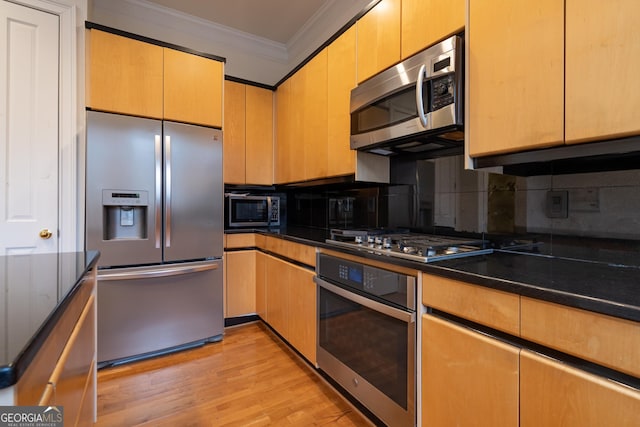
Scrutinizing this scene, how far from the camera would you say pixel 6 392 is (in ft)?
1.45

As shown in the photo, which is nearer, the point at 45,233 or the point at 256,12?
the point at 45,233

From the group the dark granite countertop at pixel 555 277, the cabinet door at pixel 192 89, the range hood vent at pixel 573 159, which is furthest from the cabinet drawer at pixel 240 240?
the range hood vent at pixel 573 159

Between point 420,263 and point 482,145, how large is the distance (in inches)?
21.6

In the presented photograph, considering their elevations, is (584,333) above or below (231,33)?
below

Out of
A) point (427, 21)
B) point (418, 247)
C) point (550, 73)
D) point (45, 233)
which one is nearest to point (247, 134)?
point (45, 233)

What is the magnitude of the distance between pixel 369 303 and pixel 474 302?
53 cm

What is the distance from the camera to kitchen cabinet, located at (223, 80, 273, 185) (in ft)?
9.33

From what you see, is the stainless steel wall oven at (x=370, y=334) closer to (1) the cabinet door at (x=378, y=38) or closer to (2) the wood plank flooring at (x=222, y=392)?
(2) the wood plank flooring at (x=222, y=392)

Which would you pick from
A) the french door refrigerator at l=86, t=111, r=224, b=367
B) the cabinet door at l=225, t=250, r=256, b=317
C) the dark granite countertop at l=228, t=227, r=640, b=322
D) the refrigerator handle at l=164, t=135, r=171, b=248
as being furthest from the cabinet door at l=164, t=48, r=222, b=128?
the dark granite countertop at l=228, t=227, r=640, b=322

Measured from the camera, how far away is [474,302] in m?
0.98

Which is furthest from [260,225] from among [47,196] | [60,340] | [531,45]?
[531,45]

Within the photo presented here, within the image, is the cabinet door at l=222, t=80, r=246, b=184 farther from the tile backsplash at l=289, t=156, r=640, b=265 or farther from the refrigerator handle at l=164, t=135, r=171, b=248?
the tile backsplash at l=289, t=156, r=640, b=265

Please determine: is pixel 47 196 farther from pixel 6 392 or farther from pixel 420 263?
pixel 420 263

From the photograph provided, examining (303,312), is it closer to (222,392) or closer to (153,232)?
(222,392)
